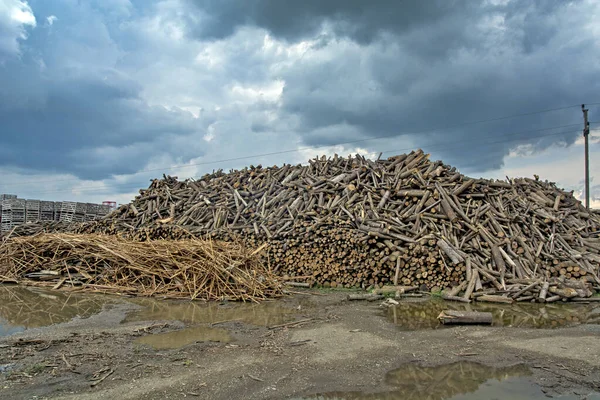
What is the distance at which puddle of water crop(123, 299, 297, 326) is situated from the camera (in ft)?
26.4

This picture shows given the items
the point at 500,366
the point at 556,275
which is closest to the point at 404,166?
the point at 556,275

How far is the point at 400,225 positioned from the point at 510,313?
3.89 meters

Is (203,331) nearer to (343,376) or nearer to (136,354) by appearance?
(136,354)

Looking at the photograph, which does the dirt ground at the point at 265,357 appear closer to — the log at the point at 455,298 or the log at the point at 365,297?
the log at the point at 365,297

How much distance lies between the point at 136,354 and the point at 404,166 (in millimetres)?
11895

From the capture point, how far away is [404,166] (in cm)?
1513

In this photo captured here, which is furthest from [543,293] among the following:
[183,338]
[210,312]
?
[183,338]

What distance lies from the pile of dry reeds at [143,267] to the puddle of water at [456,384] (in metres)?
5.34

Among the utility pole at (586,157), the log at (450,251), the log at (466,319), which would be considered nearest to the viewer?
the log at (466,319)

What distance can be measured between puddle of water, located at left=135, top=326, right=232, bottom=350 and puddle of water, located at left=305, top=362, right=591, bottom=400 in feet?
9.13

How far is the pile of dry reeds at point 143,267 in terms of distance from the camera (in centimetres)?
1027

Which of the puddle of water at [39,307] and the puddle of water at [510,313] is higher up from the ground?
the puddle of water at [510,313]

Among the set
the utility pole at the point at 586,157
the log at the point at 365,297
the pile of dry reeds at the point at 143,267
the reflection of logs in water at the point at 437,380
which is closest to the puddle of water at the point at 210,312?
the pile of dry reeds at the point at 143,267

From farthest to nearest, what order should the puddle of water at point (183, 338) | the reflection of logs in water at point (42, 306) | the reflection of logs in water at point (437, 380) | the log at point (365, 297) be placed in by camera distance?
the log at point (365, 297) < the reflection of logs in water at point (42, 306) < the puddle of water at point (183, 338) < the reflection of logs in water at point (437, 380)
